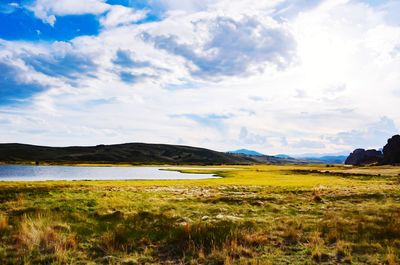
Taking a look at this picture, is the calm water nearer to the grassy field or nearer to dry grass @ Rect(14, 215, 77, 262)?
the grassy field

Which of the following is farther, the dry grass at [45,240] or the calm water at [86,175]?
the calm water at [86,175]

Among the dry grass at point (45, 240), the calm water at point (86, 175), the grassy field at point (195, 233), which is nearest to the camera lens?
the grassy field at point (195, 233)

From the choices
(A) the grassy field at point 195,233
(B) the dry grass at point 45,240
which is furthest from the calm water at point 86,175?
(B) the dry grass at point 45,240

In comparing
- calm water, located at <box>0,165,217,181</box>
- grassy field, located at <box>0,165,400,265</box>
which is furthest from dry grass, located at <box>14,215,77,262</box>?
calm water, located at <box>0,165,217,181</box>

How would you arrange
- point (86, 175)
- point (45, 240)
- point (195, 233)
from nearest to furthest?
point (45, 240) → point (195, 233) → point (86, 175)

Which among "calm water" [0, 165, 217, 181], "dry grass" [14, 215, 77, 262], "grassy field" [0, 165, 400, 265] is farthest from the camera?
"calm water" [0, 165, 217, 181]

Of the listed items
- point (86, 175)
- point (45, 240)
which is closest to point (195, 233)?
point (45, 240)

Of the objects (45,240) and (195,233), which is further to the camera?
(195,233)

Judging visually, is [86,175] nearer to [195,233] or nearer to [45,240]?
[45,240]

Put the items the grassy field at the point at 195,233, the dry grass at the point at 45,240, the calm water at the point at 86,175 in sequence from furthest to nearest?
the calm water at the point at 86,175 → the dry grass at the point at 45,240 → the grassy field at the point at 195,233

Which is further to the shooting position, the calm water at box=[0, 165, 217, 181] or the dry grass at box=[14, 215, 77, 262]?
the calm water at box=[0, 165, 217, 181]

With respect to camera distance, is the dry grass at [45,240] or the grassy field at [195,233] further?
the dry grass at [45,240]

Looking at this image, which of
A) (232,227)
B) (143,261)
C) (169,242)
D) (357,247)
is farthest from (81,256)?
(357,247)

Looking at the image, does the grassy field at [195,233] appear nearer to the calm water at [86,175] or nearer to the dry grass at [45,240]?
the dry grass at [45,240]
